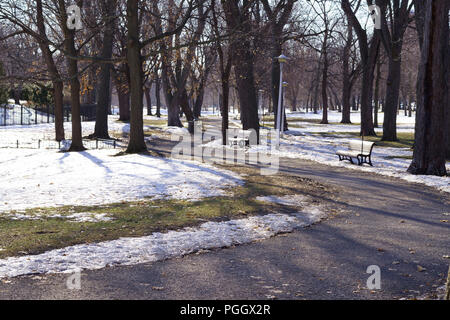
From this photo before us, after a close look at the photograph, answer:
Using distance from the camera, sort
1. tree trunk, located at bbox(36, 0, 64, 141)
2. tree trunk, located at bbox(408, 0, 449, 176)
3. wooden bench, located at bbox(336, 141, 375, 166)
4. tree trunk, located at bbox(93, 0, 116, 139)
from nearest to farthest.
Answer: tree trunk, located at bbox(408, 0, 449, 176)
wooden bench, located at bbox(336, 141, 375, 166)
tree trunk, located at bbox(36, 0, 64, 141)
tree trunk, located at bbox(93, 0, 116, 139)

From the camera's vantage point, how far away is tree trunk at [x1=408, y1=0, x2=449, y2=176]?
48.1 feet

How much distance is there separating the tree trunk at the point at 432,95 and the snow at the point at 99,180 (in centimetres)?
603

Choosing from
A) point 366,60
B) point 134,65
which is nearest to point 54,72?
point 134,65

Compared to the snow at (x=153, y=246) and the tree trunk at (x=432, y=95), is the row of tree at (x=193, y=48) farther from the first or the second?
the snow at (x=153, y=246)

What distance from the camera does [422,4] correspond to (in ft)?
66.1

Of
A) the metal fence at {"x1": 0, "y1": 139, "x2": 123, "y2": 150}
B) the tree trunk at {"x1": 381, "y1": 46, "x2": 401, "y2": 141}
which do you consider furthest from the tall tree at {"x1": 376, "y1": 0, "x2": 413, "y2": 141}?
the metal fence at {"x1": 0, "y1": 139, "x2": 123, "y2": 150}

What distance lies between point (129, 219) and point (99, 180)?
14.2ft

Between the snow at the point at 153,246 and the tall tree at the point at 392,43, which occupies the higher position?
the tall tree at the point at 392,43

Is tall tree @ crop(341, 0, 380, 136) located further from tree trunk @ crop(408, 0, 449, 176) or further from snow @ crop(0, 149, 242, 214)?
snow @ crop(0, 149, 242, 214)

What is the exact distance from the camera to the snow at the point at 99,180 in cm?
1120

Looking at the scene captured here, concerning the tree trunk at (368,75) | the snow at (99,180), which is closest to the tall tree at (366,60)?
the tree trunk at (368,75)

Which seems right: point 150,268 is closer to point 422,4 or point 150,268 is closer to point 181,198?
point 181,198

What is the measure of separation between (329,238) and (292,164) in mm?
10851

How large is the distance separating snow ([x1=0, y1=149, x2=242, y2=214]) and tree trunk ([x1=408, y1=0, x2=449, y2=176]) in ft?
19.8
